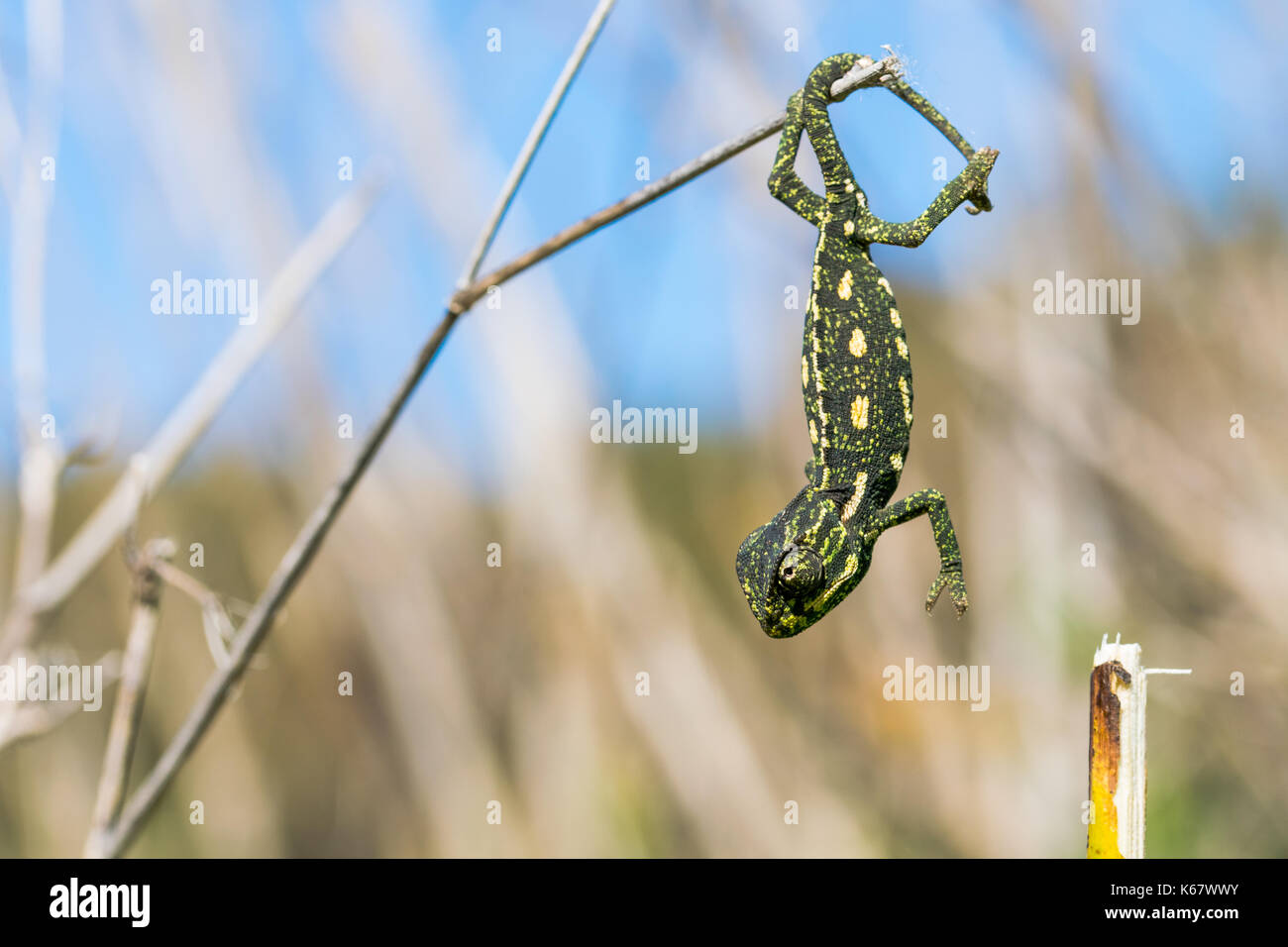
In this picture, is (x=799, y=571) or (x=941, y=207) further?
(x=941, y=207)

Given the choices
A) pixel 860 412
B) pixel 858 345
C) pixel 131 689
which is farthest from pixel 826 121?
pixel 131 689

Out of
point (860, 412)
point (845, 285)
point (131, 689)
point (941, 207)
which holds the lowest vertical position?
point (131, 689)

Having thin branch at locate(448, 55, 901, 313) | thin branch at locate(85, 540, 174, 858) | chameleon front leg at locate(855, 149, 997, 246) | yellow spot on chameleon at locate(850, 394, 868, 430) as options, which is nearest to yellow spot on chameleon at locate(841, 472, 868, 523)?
yellow spot on chameleon at locate(850, 394, 868, 430)

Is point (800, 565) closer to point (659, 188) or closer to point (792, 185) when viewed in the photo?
point (659, 188)

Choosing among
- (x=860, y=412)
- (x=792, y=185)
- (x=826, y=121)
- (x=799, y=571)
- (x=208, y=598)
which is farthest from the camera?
(x=792, y=185)

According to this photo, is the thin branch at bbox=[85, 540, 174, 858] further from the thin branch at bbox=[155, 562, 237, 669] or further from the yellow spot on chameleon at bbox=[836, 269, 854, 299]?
the yellow spot on chameleon at bbox=[836, 269, 854, 299]
